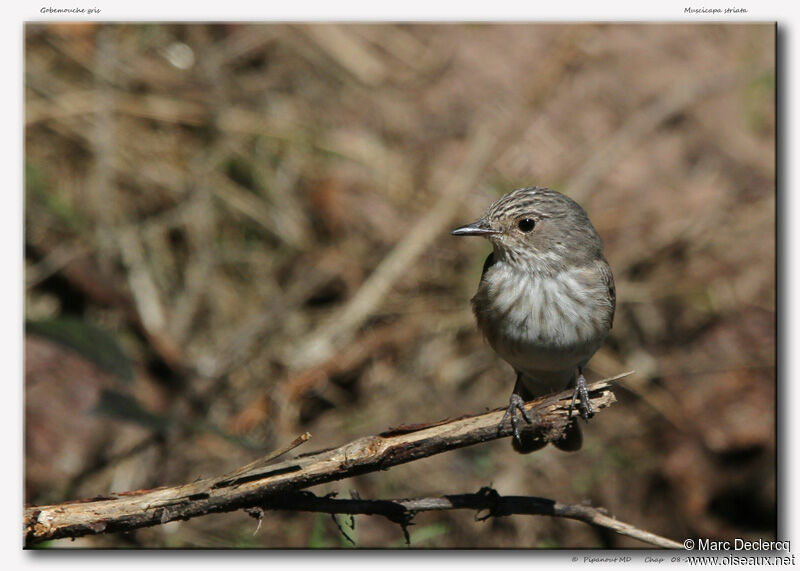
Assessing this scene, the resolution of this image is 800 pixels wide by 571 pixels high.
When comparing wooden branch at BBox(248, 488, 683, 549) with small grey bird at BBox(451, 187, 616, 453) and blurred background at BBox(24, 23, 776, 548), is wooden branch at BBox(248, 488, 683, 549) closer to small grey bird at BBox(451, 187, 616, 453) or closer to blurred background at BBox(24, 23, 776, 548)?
small grey bird at BBox(451, 187, 616, 453)

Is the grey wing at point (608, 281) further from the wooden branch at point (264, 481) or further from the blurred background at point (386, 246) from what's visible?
the blurred background at point (386, 246)

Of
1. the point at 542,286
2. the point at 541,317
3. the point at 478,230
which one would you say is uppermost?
the point at 478,230

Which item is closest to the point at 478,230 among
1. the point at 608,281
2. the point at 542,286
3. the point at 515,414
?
the point at 542,286

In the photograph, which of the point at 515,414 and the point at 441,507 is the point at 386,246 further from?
the point at 441,507

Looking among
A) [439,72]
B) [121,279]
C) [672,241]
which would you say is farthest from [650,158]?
[121,279]

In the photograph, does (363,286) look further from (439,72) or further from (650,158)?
(650,158)

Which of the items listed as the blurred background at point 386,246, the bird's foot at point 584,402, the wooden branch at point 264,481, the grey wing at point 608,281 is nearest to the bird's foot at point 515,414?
the wooden branch at point 264,481
